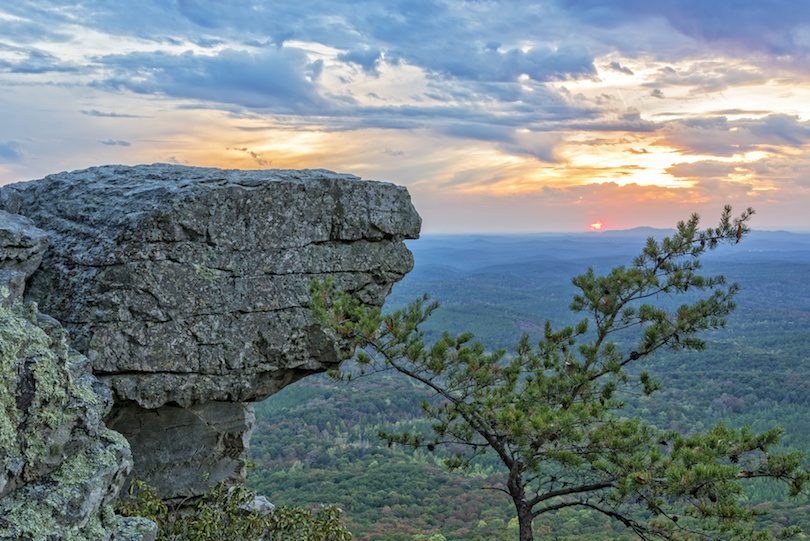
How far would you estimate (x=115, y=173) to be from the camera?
10.3 m

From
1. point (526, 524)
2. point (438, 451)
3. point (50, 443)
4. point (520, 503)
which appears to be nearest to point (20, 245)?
point (50, 443)

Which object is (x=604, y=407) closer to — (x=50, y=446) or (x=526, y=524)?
(x=526, y=524)

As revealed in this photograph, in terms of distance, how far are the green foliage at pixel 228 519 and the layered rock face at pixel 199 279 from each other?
0.58 metres

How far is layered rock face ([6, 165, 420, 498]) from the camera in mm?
8195

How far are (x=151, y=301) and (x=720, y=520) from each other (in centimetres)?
878

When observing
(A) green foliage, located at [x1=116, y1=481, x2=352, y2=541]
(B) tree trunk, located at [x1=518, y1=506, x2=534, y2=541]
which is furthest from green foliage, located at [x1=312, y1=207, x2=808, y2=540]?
(A) green foliage, located at [x1=116, y1=481, x2=352, y2=541]

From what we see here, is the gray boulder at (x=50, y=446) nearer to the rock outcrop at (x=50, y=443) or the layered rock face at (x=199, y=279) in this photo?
the rock outcrop at (x=50, y=443)

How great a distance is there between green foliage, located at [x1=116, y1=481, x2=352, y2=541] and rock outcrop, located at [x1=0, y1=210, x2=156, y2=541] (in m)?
2.07

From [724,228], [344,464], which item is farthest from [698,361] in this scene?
[724,228]

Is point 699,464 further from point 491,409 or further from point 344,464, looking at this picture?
point 344,464

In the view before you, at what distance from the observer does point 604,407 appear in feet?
31.4

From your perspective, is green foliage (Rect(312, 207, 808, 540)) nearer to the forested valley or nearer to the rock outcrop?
the rock outcrop

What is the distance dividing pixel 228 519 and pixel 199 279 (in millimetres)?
4075

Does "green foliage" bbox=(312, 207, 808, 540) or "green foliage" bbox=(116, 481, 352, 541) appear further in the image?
"green foliage" bbox=(116, 481, 352, 541)
